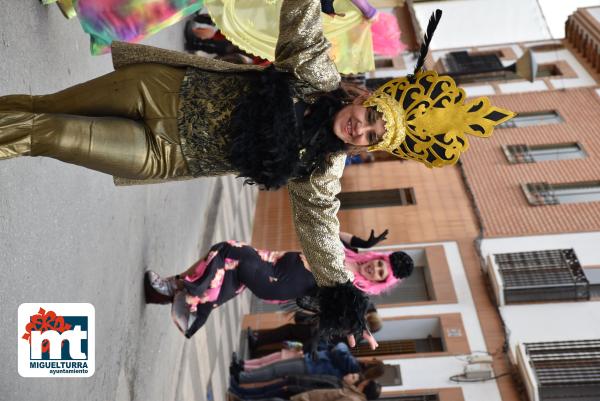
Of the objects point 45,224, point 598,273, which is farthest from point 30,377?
point 598,273

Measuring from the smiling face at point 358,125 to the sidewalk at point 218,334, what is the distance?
3.15 metres

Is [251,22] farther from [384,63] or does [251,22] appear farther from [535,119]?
[384,63]

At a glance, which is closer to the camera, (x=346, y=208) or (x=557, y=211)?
(x=557, y=211)

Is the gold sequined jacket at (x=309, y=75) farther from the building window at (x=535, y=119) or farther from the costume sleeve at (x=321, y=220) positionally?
the building window at (x=535, y=119)

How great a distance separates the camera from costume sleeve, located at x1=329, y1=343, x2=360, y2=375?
589cm

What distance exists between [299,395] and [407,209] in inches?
174

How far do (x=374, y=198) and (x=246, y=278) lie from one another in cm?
597

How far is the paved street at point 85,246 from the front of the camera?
265 cm

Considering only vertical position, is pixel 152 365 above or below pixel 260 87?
below

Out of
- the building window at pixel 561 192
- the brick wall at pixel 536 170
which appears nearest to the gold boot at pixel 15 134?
the brick wall at pixel 536 170

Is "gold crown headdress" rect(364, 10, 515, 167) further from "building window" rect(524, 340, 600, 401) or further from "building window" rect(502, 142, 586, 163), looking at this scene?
"building window" rect(502, 142, 586, 163)

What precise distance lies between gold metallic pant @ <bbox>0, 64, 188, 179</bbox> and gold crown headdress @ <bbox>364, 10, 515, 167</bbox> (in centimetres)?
87

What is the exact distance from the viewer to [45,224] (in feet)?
9.51

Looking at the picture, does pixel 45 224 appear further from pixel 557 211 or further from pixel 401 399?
pixel 557 211
